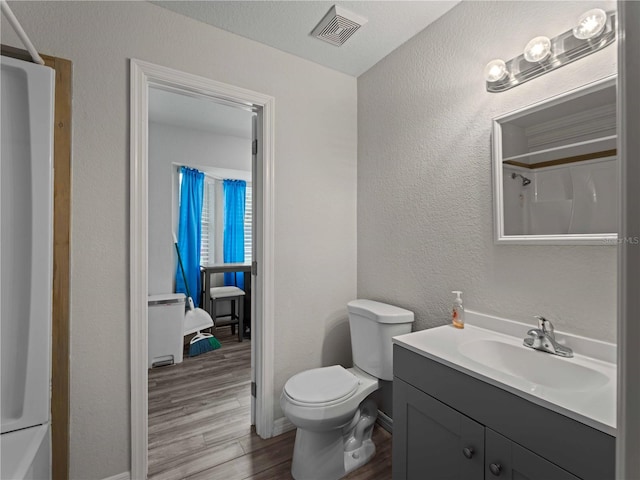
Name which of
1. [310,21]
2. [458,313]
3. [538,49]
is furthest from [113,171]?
Result: [538,49]

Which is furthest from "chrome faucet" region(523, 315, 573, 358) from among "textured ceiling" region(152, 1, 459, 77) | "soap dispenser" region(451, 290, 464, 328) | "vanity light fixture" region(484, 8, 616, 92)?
"textured ceiling" region(152, 1, 459, 77)

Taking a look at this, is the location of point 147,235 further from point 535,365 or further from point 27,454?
point 535,365

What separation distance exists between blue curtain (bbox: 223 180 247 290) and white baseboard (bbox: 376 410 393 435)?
2805 mm

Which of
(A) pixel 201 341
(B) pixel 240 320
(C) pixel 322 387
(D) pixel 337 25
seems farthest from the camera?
(B) pixel 240 320

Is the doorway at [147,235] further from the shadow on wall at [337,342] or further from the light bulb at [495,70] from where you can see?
the light bulb at [495,70]

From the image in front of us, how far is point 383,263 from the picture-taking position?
203 centimetres

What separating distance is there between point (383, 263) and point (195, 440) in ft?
5.20

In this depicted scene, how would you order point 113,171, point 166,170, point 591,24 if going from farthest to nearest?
point 166,170 → point 113,171 → point 591,24

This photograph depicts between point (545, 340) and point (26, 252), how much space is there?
2.05 m

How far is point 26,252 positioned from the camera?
119 centimetres

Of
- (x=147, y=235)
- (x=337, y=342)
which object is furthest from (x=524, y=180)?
(x=147, y=235)

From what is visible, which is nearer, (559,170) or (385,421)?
(559,170)

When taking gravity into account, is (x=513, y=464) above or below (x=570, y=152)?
below

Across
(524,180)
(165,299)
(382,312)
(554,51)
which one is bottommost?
(165,299)
